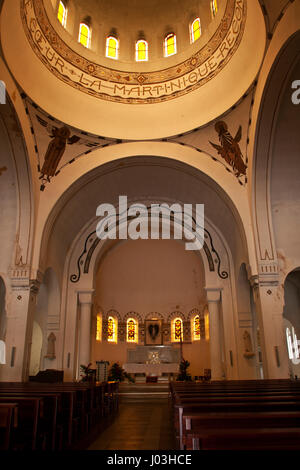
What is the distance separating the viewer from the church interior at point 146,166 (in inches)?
391

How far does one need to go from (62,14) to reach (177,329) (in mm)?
15288

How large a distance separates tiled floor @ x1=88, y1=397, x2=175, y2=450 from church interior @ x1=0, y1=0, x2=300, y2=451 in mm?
147

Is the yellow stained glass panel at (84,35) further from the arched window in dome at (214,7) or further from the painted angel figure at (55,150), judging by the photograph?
the arched window in dome at (214,7)

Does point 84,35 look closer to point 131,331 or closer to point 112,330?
point 112,330

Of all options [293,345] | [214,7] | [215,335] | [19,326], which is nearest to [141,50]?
[214,7]

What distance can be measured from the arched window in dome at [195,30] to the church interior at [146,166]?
7cm

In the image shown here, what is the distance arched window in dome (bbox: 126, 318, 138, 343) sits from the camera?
19.0m

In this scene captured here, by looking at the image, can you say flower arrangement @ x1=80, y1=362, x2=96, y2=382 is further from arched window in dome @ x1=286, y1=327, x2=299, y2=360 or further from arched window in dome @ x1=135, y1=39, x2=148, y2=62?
arched window in dome @ x1=135, y1=39, x2=148, y2=62

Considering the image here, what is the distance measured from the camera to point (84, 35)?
514 inches

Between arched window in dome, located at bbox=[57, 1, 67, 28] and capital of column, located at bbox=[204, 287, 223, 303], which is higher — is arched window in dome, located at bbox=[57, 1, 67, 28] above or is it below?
above

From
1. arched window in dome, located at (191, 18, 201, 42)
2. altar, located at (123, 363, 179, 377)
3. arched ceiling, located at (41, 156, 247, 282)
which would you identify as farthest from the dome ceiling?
altar, located at (123, 363, 179, 377)

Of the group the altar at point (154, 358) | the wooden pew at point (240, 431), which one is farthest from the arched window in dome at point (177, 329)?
the wooden pew at point (240, 431)

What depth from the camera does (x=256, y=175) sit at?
11133mm
